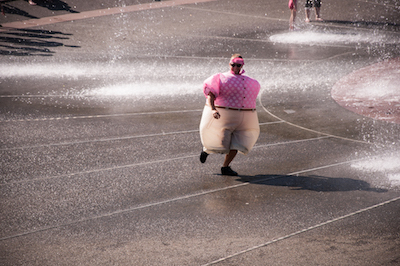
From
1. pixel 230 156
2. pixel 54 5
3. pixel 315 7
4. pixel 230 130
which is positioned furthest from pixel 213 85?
pixel 54 5

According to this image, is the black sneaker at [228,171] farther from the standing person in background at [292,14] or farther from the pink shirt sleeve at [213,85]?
the standing person in background at [292,14]

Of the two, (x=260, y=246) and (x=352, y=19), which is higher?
(x=352, y=19)

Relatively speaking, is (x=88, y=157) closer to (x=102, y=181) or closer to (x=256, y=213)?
(x=102, y=181)

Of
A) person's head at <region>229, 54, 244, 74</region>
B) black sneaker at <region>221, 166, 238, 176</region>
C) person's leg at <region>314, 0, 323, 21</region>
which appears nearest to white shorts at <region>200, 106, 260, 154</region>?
black sneaker at <region>221, 166, 238, 176</region>

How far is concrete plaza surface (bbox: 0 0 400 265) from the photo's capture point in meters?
4.59

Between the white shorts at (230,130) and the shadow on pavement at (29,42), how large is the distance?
920 cm

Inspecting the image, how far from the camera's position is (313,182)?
597 centimetres

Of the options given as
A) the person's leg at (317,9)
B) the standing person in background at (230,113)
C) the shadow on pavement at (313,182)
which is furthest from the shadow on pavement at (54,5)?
the shadow on pavement at (313,182)

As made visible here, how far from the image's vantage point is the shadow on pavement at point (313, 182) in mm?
5771

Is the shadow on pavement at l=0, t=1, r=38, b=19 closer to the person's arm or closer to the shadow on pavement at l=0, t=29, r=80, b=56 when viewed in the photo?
the shadow on pavement at l=0, t=29, r=80, b=56

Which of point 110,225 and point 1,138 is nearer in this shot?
point 110,225

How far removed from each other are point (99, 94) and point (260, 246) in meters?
6.79

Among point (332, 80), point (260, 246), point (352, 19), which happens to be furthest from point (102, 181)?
point (352, 19)

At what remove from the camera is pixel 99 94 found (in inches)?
400
